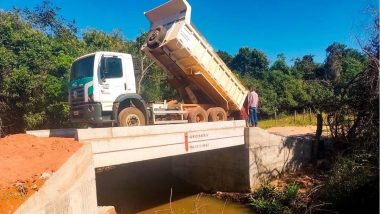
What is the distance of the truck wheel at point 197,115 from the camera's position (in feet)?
37.3

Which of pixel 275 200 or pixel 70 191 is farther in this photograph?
pixel 275 200

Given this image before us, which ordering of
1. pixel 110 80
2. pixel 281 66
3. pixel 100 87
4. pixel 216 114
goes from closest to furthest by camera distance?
pixel 100 87
pixel 110 80
pixel 216 114
pixel 281 66

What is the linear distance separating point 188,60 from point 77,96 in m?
3.70

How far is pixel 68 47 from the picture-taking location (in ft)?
62.3

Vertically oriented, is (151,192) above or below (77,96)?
below

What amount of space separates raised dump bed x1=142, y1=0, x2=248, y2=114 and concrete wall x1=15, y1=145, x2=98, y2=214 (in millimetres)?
4892

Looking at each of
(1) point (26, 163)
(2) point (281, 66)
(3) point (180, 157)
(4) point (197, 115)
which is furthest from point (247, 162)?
(2) point (281, 66)

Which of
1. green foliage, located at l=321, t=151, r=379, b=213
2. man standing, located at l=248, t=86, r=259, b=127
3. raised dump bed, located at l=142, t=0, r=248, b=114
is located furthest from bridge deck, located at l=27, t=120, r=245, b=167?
green foliage, located at l=321, t=151, r=379, b=213

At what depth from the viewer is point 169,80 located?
12.1 m

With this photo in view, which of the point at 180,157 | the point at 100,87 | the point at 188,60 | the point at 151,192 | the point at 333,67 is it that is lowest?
the point at 151,192

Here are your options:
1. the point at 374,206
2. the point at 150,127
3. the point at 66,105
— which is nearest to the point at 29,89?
the point at 66,105

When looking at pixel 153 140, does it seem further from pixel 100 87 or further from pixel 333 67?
pixel 333 67

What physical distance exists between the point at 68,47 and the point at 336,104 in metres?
14.6

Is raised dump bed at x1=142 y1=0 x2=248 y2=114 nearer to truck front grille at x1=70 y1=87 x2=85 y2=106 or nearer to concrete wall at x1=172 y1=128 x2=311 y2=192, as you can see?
concrete wall at x1=172 y1=128 x2=311 y2=192
